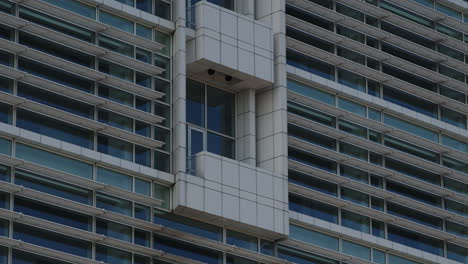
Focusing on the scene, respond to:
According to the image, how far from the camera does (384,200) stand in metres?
88.0

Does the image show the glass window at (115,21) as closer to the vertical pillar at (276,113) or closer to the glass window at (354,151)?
the vertical pillar at (276,113)

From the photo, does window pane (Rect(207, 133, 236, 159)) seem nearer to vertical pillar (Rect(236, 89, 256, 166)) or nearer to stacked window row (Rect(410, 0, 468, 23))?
vertical pillar (Rect(236, 89, 256, 166))

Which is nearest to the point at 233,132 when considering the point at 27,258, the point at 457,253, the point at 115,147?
the point at 115,147

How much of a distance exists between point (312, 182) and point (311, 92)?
14.0 feet

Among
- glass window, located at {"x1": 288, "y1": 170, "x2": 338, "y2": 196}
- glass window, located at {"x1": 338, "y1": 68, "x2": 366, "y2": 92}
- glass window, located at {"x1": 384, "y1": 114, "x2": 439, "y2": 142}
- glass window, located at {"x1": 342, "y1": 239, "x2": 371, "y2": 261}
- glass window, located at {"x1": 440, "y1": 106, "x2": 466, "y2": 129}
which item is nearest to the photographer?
glass window, located at {"x1": 288, "y1": 170, "x2": 338, "y2": 196}

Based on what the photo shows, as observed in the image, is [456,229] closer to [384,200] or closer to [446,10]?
[384,200]

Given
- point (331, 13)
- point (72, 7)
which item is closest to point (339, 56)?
point (331, 13)

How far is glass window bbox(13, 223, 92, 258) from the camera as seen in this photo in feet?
245

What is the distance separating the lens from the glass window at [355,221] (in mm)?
86188

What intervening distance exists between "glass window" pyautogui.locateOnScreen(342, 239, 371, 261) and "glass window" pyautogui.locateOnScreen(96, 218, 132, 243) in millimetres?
11676

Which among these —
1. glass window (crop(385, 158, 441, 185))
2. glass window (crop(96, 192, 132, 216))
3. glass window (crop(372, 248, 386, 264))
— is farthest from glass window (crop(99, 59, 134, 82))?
glass window (crop(385, 158, 441, 185))

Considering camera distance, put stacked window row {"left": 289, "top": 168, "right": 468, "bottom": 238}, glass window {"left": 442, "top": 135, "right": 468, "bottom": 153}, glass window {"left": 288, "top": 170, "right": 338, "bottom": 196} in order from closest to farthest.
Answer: glass window {"left": 288, "top": 170, "right": 338, "bottom": 196}, stacked window row {"left": 289, "top": 168, "right": 468, "bottom": 238}, glass window {"left": 442, "top": 135, "right": 468, "bottom": 153}

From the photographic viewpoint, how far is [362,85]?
89938 mm

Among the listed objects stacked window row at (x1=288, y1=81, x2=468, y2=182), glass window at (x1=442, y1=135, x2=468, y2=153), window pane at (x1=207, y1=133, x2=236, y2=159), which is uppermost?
glass window at (x1=442, y1=135, x2=468, y2=153)
